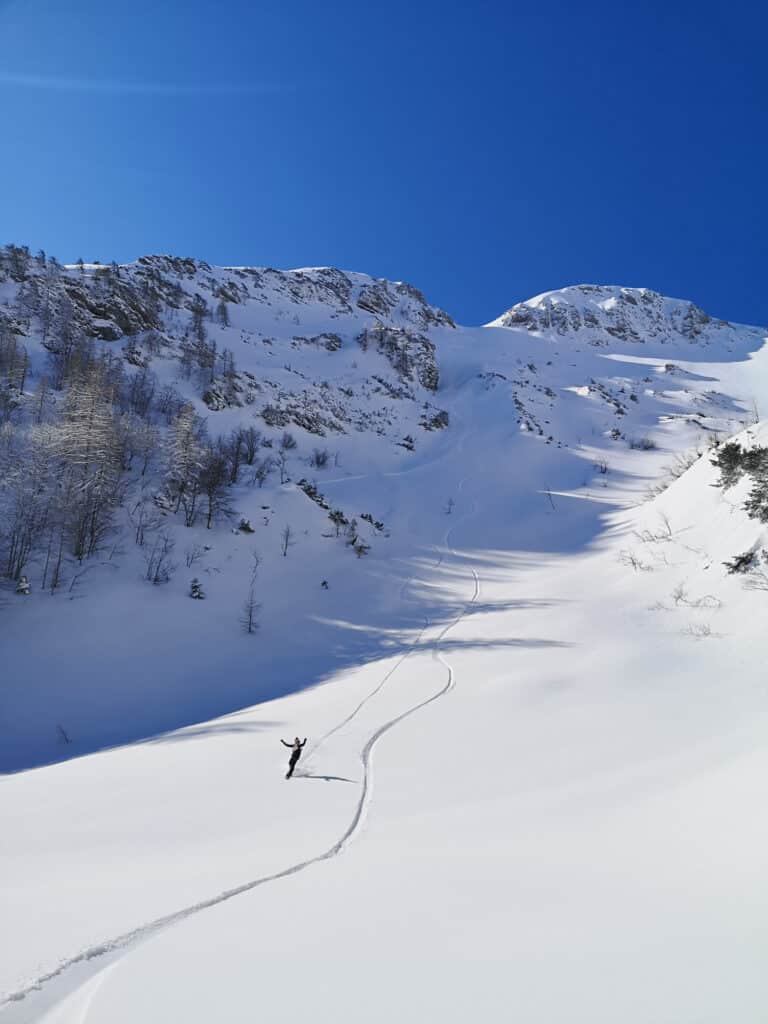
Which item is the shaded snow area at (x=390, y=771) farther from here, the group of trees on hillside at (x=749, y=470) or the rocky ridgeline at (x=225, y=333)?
the rocky ridgeline at (x=225, y=333)

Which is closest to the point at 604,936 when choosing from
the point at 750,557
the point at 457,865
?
the point at 457,865

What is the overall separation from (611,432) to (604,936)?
5826cm

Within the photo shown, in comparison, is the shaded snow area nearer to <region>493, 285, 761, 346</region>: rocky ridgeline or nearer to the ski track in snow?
the ski track in snow

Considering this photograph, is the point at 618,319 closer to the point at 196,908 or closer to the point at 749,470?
the point at 749,470

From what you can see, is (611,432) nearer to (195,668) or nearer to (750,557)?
(750,557)

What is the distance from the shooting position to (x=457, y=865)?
377 cm

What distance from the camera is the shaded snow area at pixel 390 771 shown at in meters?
2.46

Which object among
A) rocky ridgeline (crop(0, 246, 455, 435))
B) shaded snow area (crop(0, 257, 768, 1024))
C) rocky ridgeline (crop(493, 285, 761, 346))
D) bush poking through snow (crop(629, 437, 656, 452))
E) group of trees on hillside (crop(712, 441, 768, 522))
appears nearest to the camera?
shaded snow area (crop(0, 257, 768, 1024))

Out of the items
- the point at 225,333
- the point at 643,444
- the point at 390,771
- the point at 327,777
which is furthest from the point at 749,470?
the point at 225,333

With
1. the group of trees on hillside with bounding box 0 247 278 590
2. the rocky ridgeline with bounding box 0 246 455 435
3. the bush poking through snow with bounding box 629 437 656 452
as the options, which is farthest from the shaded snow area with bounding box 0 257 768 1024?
the bush poking through snow with bounding box 629 437 656 452

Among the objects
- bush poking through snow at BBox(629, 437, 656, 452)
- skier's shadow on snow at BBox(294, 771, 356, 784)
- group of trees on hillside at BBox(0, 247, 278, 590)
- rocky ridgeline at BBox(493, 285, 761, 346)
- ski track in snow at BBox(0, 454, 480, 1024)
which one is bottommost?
skier's shadow on snow at BBox(294, 771, 356, 784)

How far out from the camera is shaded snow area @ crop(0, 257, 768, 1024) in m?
2.46

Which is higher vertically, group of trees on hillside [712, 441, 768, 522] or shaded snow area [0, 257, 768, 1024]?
group of trees on hillside [712, 441, 768, 522]

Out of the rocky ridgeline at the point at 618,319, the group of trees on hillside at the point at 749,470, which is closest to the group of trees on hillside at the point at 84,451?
the group of trees on hillside at the point at 749,470
